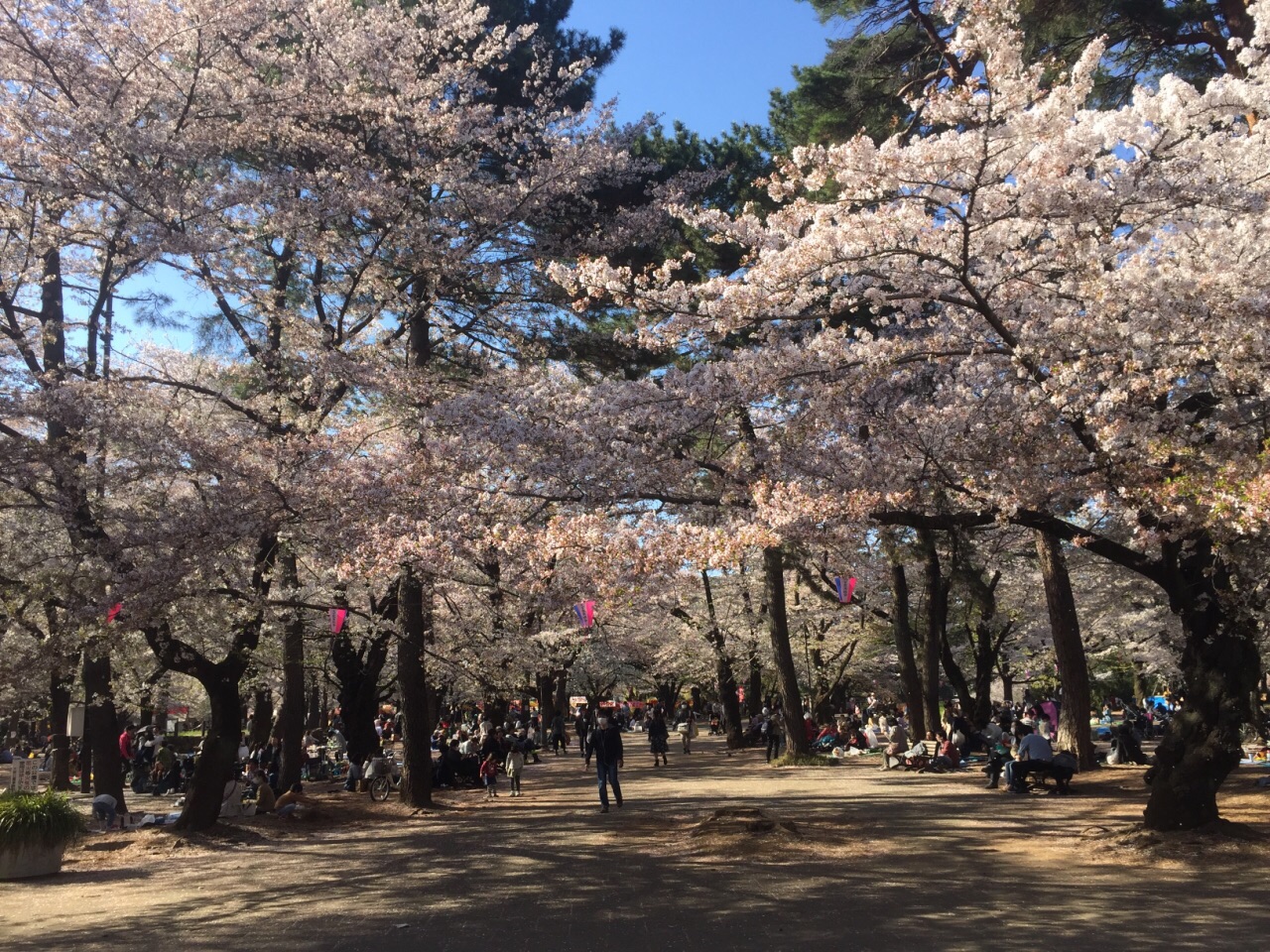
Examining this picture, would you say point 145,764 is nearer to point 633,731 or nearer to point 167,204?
point 167,204

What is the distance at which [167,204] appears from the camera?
1253cm

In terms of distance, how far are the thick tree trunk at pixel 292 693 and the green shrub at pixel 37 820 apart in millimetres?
5013

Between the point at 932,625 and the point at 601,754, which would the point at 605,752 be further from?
the point at 932,625

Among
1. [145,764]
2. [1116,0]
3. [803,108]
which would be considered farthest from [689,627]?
[1116,0]

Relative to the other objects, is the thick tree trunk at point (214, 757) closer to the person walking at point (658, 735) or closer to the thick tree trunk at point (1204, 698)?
the thick tree trunk at point (1204, 698)

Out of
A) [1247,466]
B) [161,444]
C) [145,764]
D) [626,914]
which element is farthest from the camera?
[145,764]

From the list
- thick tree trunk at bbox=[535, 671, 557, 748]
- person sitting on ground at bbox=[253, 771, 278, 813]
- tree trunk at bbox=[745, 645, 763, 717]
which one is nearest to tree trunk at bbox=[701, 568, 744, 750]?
tree trunk at bbox=[745, 645, 763, 717]

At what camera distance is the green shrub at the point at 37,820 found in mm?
10773

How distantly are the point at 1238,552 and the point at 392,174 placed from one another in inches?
465

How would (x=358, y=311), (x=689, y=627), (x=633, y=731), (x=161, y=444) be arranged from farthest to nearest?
(x=633, y=731) → (x=689, y=627) → (x=358, y=311) → (x=161, y=444)

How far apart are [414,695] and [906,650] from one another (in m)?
10.8

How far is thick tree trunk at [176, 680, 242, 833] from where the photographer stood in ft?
46.2

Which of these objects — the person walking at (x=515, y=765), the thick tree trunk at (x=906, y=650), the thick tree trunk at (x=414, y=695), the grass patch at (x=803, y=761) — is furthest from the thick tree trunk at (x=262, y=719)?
the thick tree trunk at (x=906, y=650)

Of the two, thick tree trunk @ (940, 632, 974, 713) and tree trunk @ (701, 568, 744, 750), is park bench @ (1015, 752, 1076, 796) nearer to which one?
thick tree trunk @ (940, 632, 974, 713)
